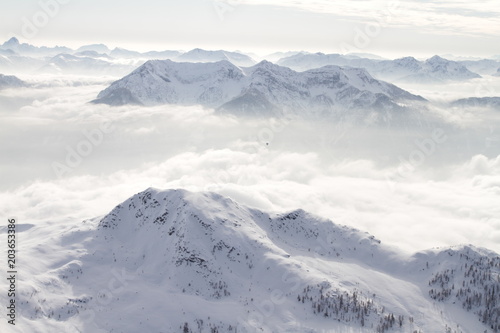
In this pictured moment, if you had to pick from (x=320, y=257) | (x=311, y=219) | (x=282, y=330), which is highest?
(x=311, y=219)

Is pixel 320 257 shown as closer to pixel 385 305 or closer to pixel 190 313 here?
pixel 385 305

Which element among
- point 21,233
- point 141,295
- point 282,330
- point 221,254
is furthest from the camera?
point 21,233

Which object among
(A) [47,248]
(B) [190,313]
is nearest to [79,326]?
(B) [190,313]

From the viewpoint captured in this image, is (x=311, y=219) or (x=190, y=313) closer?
(x=190, y=313)

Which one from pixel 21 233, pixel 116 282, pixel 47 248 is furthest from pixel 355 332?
pixel 21 233

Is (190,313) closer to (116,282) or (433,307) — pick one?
(116,282)

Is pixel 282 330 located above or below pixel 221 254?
below

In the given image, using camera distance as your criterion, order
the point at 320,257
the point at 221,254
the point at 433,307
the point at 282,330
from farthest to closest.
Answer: the point at 320,257
the point at 221,254
the point at 433,307
the point at 282,330
